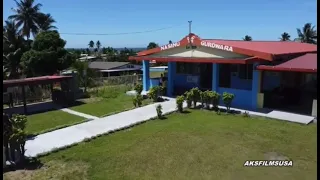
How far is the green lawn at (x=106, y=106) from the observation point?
17.2 m

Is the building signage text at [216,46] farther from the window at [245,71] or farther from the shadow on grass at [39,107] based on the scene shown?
the shadow on grass at [39,107]

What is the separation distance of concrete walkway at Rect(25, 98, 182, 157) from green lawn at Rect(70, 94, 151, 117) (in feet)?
4.08

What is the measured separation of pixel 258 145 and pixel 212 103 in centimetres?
603

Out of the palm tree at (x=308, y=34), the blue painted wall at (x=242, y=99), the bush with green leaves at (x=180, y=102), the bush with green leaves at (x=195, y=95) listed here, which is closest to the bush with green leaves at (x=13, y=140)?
the bush with green leaves at (x=180, y=102)

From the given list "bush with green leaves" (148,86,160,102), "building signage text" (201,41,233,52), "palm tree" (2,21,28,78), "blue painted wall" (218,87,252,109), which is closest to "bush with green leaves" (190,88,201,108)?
"blue painted wall" (218,87,252,109)

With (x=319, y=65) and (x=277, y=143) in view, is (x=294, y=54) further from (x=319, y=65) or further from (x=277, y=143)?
(x=319, y=65)

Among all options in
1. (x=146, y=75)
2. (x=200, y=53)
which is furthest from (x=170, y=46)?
(x=146, y=75)

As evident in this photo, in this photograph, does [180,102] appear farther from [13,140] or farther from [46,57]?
[46,57]

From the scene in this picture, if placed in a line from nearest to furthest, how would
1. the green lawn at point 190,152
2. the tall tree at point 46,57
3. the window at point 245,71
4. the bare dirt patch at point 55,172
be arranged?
the bare dirt patch at point 55,172, the green lawn at point 190,152, the window at point 245,71, the tall tree at point 46,57

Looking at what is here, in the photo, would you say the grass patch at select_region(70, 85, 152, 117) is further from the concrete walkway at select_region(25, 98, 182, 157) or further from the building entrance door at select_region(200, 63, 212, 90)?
the building entrance door at select_region(200, 63, 212, 90)

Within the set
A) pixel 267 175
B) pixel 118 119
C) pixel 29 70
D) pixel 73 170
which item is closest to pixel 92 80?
pixel 29 70

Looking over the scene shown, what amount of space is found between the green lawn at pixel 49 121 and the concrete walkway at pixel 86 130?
77cm

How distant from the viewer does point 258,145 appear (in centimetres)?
1095

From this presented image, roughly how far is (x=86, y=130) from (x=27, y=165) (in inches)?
152
